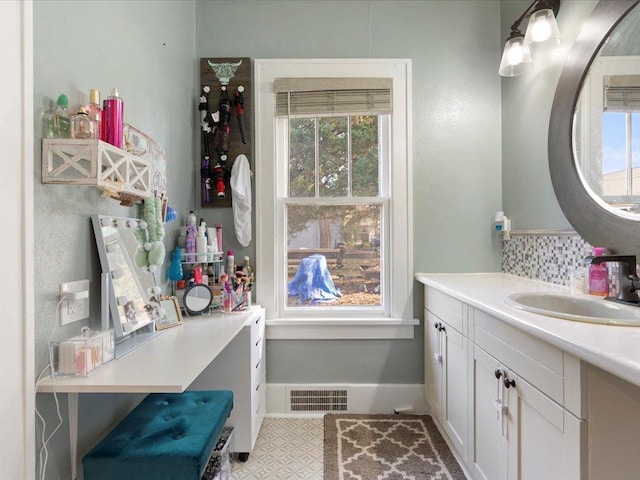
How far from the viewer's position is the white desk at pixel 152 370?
100cm

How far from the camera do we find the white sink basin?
1.16 m

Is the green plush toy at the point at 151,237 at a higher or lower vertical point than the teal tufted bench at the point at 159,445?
higher

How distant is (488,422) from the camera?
148 cm

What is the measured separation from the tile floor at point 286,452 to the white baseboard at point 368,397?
11cm

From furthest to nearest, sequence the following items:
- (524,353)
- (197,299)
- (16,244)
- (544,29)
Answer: (197,299), (544,29), (524,353), (16,244)

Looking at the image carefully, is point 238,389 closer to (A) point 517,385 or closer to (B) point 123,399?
(B) point 123,399

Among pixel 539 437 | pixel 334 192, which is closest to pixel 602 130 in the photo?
pixel 539 437

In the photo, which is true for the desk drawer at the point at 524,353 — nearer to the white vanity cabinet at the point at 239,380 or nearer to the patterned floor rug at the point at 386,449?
the patterned floor rug at the point at 386,449

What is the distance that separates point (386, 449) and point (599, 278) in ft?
4.56

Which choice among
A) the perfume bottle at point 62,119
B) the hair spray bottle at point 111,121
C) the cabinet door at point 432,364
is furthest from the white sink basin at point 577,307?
the perfume bottle at point 62,119

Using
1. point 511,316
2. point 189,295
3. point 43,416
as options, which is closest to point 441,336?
point 511,316

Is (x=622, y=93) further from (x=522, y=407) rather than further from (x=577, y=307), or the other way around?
(x=522, y=407)

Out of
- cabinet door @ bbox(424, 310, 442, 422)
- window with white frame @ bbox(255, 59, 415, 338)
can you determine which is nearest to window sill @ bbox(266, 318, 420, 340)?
window with white frame @ bbox(255, 59, 415, 338)

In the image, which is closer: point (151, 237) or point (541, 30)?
point (151, 237)
